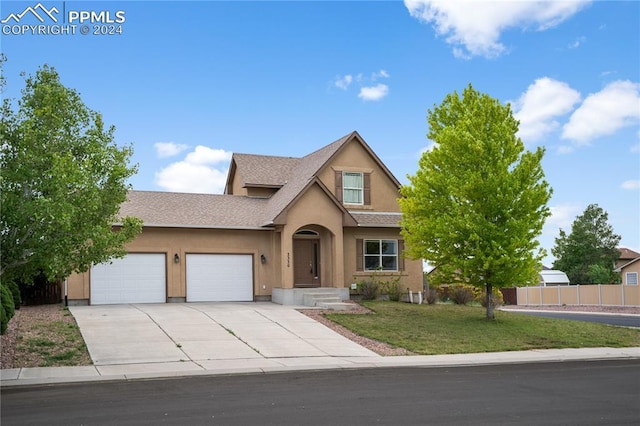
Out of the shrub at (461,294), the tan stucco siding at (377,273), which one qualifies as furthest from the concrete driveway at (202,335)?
the shrub at (461,294)

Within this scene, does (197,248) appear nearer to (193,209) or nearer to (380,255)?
(193,209)

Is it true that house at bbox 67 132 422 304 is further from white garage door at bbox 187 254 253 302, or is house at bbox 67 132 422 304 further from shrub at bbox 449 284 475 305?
shrub at bbox 449 284 475 305

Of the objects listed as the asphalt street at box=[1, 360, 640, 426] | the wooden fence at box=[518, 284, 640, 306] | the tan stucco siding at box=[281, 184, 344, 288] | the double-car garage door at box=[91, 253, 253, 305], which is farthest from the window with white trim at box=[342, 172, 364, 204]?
the wooden fence at box=[518, 284, 640, 306]

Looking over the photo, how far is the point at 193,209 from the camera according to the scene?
29.3 m

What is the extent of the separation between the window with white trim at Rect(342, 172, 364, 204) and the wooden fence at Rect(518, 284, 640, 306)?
72.7 feet

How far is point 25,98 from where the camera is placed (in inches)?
658

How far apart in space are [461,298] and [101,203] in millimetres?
19068

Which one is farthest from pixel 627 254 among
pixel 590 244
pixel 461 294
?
pixel 461 294

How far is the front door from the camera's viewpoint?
96.6 ft

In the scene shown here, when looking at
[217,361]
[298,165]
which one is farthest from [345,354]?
[298,165]

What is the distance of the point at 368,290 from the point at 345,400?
17.5m

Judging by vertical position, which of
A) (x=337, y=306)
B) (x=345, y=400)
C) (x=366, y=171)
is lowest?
(x=345, y=400)

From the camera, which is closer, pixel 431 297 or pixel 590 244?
pixel 431 297

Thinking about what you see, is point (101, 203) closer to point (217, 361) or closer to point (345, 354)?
point (217, 361)
